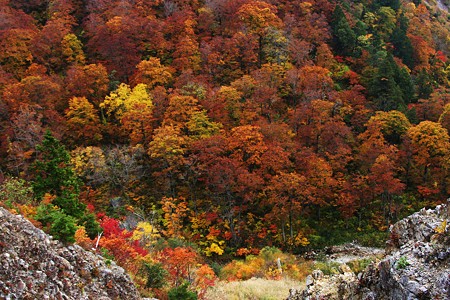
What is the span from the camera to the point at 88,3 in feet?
179

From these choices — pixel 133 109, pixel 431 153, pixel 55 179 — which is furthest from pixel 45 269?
pixel 431 153

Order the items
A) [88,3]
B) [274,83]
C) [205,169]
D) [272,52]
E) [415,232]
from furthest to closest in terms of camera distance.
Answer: [88,3] < [272,52] < [274,83] < [205,169] < [415,232]

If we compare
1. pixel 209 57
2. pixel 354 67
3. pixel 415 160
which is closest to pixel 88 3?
pixel 209 57

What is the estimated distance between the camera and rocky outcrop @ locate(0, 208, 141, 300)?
1115 centimetres

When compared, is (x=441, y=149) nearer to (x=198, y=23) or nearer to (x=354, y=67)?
(x=354, y=67)

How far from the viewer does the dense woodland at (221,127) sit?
32781mm

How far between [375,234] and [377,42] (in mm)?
31240

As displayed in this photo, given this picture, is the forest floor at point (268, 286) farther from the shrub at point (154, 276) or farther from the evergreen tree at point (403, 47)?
the evergreen tree at point (403, 47)

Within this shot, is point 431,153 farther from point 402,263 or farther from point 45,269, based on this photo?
point 45,269

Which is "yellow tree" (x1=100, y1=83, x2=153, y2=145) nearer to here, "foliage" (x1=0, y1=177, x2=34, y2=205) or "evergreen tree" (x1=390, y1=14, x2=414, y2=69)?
"foliage" (x1=0, y1=177, x2=34, y2=205)

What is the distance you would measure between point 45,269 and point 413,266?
403 inches

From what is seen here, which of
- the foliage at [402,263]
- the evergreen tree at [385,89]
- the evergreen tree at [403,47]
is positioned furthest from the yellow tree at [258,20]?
the foliage at [402,263]

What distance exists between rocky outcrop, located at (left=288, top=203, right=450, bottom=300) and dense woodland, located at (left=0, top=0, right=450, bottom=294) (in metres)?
12.2

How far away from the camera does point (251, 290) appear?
22.8 metres
